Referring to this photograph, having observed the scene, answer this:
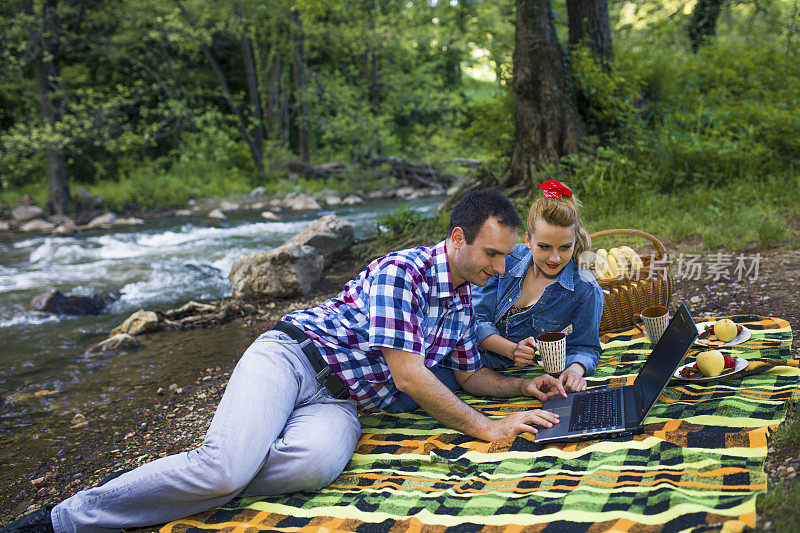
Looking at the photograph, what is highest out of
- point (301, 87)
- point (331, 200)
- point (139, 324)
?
point (301, 87)

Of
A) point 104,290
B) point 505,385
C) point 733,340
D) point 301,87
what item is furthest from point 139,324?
point 301,87

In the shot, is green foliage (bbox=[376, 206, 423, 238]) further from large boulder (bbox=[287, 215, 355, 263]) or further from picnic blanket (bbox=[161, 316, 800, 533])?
picnic blanket (bbox=[161, 316, 800, 533])

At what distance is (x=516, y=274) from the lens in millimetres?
3629

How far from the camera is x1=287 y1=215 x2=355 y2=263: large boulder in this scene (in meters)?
8.55

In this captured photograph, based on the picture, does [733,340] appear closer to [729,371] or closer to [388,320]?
[729,371]

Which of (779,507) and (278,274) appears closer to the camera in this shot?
(779,507)

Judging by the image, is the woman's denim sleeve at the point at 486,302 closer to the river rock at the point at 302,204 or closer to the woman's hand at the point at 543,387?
the woman's hand at the point at 543,387

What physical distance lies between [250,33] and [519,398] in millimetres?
18579

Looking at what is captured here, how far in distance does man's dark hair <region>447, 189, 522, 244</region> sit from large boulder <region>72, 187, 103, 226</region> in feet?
51.9

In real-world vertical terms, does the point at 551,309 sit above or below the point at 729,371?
above

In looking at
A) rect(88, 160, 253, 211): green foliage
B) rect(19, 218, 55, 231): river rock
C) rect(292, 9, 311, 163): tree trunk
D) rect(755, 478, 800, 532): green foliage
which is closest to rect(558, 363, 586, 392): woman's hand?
rect(755, 478, 800, 532): green foliage

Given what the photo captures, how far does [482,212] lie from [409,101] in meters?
22.5

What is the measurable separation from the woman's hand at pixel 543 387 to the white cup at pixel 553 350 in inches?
4.3

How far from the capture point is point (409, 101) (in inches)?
951
